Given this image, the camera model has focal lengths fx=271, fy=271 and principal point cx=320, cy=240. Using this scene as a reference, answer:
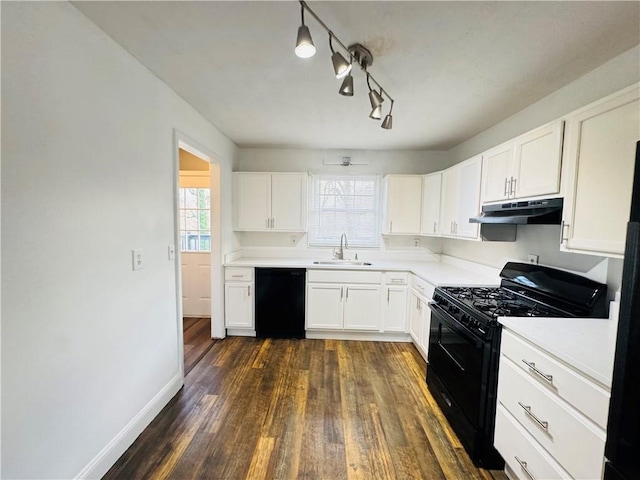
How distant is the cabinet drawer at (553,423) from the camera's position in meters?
1.06

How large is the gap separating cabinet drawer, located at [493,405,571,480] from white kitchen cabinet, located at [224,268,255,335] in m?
2.60

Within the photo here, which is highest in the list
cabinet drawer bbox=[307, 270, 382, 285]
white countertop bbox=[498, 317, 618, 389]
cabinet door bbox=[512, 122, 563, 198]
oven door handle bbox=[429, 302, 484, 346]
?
cabinet door bbox=[512, 122, 563, 198]

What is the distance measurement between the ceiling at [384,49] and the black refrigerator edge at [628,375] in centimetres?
94

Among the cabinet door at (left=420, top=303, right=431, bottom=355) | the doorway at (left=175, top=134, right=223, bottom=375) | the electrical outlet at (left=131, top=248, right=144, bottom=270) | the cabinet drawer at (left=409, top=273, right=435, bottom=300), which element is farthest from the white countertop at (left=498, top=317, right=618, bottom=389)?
the doorway at (left=175, top=134, right=223, bottom=375)

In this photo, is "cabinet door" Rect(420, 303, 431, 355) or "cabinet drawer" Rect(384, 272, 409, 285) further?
"cabinet drawer" Rect(384, 272, 409, 285)

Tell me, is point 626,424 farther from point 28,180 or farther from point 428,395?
point 28,180

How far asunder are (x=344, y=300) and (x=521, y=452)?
2.07 meters

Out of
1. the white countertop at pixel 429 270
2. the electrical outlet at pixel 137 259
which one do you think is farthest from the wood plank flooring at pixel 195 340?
the electrical outlet at pixel 137 259

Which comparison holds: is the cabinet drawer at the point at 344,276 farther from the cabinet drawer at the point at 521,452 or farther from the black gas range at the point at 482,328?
the cabinet drawer at the point at 521,452

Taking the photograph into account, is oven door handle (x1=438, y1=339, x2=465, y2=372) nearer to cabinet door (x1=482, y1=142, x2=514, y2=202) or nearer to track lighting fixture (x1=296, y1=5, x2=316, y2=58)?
cabinet door (x1=482, y1=142, x2=514, y2=202)

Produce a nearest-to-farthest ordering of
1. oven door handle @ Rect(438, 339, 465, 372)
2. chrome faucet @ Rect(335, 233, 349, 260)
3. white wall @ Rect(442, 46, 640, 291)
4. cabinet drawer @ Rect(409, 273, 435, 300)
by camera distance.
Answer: white wall @ Rect(442, 46, 640, 291)
oven door handle @ Rect(438, 339, 465, 372)
cabinet drawer @ Rect(409, 273, 435, 300)
chrome faucet @ Rect(335, 233, 349, 260)

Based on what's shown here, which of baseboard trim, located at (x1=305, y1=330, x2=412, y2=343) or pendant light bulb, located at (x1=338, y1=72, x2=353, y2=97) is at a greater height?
pendant light bulb, located at (x1=338, y1=72, x2=353, y2=97)

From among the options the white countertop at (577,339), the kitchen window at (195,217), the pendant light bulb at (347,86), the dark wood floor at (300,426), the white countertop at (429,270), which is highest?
the pendant light bulb at (347,86)

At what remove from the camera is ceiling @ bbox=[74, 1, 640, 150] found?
128cm
